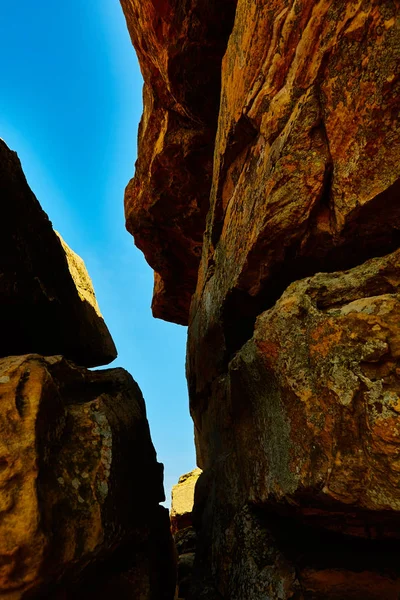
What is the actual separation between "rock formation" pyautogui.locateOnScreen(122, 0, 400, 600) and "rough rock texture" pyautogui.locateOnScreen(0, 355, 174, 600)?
78.6 inches

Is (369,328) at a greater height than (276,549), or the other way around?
(369,328)

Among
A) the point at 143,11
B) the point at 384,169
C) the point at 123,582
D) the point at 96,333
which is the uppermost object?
the point at 143,11

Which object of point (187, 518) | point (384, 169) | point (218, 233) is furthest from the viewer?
point (187, 518)

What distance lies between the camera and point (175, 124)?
14.0 metres

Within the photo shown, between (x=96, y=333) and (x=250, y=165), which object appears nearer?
(x=250, y=165)

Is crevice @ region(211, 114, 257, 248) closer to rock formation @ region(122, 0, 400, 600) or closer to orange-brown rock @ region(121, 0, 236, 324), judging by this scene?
rock formation @ region(122, 0, 400, 600)

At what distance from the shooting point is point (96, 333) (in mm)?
14641

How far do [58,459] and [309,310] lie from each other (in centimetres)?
481

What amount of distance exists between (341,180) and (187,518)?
22030 mm

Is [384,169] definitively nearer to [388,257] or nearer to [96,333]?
[388,257]

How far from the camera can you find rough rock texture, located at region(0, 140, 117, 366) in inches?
384

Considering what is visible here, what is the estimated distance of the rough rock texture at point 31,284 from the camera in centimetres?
976

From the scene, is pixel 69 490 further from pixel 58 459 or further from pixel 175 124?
pixel 175 124

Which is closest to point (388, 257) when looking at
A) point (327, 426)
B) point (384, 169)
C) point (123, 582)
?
point (384, 169)
